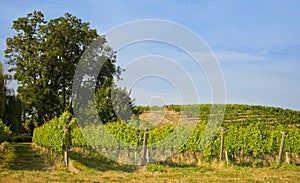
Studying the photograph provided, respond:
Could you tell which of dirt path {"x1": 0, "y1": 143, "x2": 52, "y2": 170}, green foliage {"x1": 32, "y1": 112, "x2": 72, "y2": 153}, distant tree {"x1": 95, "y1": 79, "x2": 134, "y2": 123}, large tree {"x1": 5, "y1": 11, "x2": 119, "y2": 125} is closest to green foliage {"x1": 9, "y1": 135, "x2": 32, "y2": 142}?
large tree {"x1": 5, "y1": 11, "x2": 119, "y2": 125}

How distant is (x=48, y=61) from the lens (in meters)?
38.9

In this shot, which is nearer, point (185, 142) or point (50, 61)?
point (185, 142)

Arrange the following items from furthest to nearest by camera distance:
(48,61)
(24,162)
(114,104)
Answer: (48,61)
(114,104)
(24,162)

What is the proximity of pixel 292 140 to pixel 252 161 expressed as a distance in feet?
8.61

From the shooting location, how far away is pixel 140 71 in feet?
52.0

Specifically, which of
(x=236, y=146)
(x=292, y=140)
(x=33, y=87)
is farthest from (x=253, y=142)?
(x=33, y=87)

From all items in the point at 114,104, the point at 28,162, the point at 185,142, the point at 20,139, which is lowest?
the point at 28,162

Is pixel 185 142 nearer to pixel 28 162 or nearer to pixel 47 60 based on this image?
pixel 28 162

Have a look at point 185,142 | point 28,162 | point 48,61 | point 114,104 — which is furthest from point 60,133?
point 48,61

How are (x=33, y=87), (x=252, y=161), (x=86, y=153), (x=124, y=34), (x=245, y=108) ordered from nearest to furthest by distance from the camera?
1. (x=124, y=34)
2. (x=252, y=161)
3. (x=86, y=153)
4. (x=33, y=87)
5. (x=245, y=108)

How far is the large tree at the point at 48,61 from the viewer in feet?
128

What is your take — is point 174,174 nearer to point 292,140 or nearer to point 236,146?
point 236,146

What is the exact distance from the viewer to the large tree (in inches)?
1537

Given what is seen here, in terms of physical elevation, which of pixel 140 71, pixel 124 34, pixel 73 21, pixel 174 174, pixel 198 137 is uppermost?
pixel 73 21
